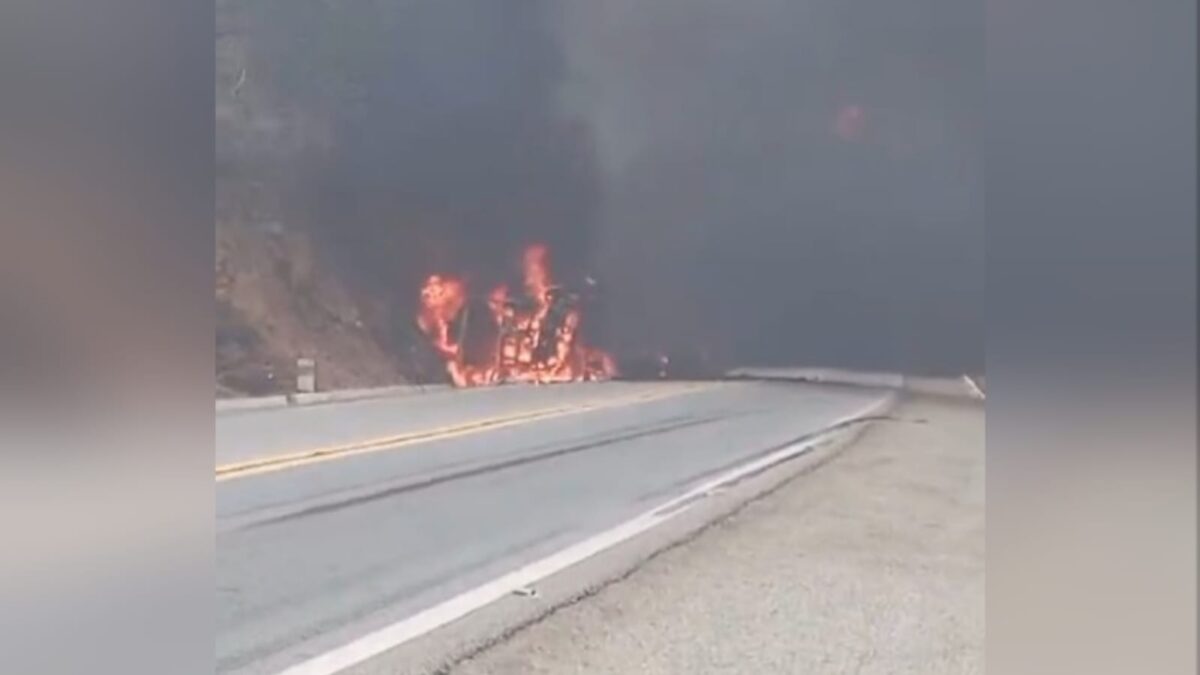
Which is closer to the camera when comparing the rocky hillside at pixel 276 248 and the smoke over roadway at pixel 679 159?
the smoke over roadway at pixel 679 159

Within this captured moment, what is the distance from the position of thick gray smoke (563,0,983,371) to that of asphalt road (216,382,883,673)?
11 centimetres

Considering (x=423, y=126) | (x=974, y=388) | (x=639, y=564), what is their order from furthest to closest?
(x=423, y=126)
(x=639, y=564)
(x=974, y=388)

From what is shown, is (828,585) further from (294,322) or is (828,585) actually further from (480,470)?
(294,322)

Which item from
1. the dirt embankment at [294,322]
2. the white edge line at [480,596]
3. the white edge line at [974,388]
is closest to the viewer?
the white edge line at [974,388]

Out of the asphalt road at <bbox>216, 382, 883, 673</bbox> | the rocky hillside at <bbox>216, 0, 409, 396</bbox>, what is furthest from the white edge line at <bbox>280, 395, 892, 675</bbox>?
the rocky hillside at <bbox>216, 0, 409, 396</bbox>

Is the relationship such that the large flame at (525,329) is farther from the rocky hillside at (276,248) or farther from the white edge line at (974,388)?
the white edge line at (974,388)

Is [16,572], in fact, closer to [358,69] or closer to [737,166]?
[358,69]

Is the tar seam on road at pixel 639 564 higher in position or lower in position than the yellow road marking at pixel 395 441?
lower

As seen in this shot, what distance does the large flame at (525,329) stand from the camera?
5.37ft

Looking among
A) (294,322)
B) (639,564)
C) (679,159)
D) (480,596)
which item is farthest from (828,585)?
(294,322)

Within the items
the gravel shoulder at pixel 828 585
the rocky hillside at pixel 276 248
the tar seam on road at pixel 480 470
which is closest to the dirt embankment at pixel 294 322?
the rocky hillside at pixel 276 248

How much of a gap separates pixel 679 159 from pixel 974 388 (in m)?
0.50

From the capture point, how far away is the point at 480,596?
5.18ft

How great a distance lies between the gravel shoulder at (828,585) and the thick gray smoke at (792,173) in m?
0.14
